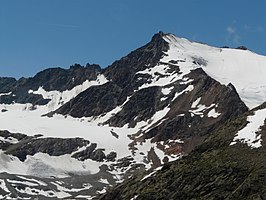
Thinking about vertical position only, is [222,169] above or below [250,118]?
below

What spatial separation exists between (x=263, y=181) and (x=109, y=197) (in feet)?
87.0

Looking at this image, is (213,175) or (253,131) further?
(253,131)

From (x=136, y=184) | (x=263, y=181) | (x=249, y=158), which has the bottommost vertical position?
(x=263, y=181)

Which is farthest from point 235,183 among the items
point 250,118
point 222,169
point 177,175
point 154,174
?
point 250,118

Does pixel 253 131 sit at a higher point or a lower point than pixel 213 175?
higher

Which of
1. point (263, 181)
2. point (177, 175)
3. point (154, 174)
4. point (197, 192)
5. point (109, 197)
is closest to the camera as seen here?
point (263, 181)

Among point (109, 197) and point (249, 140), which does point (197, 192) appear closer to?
point (249, 140)

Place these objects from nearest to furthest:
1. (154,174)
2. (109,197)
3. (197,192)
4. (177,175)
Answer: (197,192) < (177,175) < (154,174) < (109,197)

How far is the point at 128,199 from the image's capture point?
68.9 meters

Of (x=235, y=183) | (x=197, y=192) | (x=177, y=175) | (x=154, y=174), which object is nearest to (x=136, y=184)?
(x=154, y=174)

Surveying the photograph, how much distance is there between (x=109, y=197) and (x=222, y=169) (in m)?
20.3

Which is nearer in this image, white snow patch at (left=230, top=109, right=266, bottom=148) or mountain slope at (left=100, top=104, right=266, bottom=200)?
mountain slope at (left=100, top=104, right=266, bottom=200)

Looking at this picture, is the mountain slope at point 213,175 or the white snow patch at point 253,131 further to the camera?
the white snow patch at point 253,131

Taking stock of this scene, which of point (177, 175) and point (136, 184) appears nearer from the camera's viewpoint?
point (177, 175)
